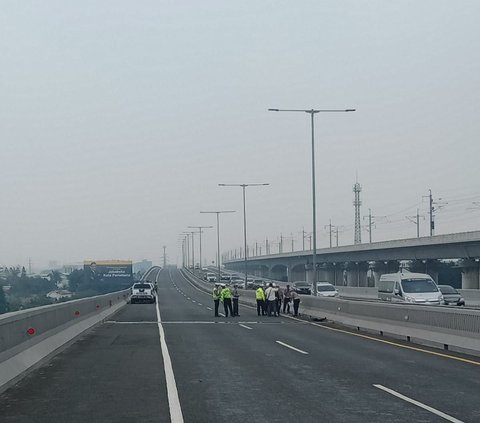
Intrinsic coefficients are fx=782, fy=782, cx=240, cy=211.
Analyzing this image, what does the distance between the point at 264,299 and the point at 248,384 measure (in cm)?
2722

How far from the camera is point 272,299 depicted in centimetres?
3975

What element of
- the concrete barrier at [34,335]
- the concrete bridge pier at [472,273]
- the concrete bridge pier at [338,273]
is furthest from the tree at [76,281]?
the concrete bridge pier at [338,273]

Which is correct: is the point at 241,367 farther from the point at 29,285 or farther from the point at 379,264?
the point at 379,264

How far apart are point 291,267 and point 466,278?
216 ft

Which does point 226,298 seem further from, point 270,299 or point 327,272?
point 327,272

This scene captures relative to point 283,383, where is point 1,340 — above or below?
above

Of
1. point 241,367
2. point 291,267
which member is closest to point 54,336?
point 241,367

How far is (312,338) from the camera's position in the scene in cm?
2409

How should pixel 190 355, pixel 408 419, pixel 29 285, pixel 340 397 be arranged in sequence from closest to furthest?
pixel 408 419
pixel 340 397
pixel 190 355
pixel 29 285

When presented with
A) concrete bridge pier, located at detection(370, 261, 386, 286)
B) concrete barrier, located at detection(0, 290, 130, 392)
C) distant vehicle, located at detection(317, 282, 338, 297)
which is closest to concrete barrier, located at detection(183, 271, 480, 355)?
concrete barrier, located at detection(0, 290, 130, 392)

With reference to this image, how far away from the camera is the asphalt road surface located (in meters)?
10.4

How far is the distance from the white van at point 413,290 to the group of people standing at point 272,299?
4923mm

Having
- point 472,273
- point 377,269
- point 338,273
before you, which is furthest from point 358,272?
point 472,273

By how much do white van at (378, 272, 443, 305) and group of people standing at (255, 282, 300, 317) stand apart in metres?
4.92
